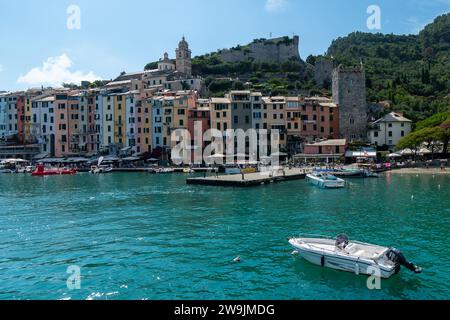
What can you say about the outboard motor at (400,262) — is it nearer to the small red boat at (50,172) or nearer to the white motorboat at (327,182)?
the white motorboat at (327,182)

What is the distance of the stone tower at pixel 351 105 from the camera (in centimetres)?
9519

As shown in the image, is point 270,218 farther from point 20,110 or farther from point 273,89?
point 20,110

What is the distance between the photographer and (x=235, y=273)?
63.9 ft

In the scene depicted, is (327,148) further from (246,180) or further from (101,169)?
(101,169)

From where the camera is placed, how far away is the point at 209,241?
83.9 feet

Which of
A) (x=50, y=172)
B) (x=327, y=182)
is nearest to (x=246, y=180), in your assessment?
(x=327, y=182)

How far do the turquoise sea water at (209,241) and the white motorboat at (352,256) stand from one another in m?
0.42

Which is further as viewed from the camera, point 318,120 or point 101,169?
point 318,120

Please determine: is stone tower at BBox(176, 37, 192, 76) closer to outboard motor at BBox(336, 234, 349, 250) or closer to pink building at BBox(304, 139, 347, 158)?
pink building at BBox(304, 139, 347, 158)

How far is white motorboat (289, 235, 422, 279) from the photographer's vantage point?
1859 centimetres

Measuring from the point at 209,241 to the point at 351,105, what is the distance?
253 feet

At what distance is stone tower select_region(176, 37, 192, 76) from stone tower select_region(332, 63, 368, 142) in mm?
55425

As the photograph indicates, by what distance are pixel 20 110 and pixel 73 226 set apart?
9072 cm

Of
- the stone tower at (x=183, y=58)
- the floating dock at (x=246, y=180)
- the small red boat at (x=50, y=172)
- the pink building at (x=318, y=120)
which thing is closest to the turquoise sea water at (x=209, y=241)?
the floating dock at (x=246, y=180)
